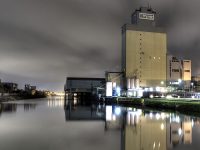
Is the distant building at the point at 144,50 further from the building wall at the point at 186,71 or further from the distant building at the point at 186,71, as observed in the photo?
the building wall at the point at 186,71

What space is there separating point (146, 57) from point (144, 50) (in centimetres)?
371

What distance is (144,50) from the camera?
144m

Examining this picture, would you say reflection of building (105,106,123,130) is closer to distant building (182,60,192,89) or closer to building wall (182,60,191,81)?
distant building (182,60,192,89)

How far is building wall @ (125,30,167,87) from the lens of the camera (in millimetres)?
140625

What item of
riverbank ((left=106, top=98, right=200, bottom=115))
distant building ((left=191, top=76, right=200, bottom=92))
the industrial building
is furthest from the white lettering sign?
riverbank ((left=106, top=98, right=200, bottom=115))

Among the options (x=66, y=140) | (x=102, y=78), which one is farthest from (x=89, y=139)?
(x=102, y=78)

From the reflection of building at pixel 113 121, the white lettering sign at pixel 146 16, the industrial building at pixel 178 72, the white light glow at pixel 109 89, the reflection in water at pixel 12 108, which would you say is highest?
the white lettering sign at pixel 146 16

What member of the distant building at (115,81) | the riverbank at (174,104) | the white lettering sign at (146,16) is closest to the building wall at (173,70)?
the white lettering sign at (146,16)

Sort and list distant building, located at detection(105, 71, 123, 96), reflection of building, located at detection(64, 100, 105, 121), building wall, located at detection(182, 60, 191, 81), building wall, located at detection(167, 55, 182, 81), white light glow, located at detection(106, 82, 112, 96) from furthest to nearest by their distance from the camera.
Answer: building wall, located at detection(167, 55, 182, 81), building wall, located at detection(182, 60, 191, 81), distant building, located at detection(105, 71, 123, 96), white light glow, located at detection(106, 82, 112, 96), reflection of building, located at detection(64, 100, 105, 121)

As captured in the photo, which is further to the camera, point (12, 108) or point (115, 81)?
point (115, 81)

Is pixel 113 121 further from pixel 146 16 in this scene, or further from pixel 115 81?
pixel 146 16

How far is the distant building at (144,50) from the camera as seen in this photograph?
140750 mm

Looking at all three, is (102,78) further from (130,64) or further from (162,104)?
(162,104)

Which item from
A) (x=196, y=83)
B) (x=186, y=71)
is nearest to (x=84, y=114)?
(x=186, y=71)
